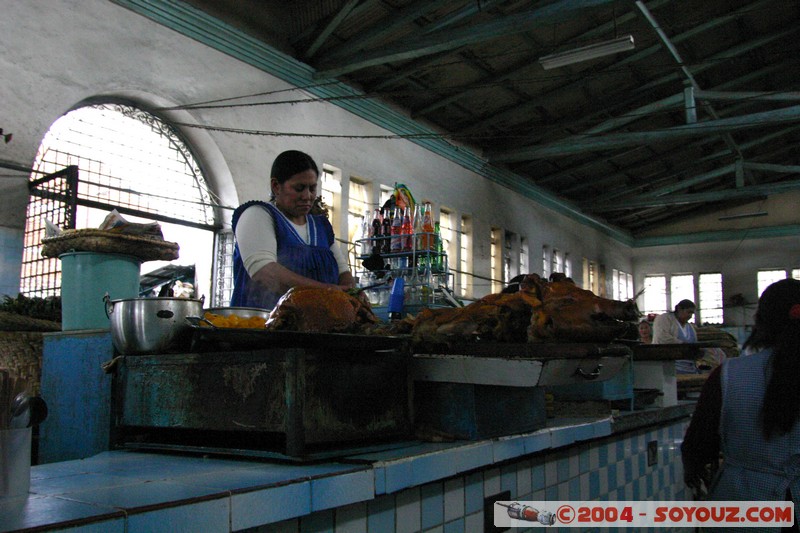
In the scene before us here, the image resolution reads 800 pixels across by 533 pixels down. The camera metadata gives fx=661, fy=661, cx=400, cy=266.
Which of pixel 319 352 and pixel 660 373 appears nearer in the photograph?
pixel 319 352

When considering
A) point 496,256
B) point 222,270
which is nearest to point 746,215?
point 496,256

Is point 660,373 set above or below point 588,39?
below

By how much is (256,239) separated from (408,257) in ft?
9.23

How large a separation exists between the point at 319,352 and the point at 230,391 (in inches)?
8.6

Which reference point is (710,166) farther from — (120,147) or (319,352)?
(319,352)

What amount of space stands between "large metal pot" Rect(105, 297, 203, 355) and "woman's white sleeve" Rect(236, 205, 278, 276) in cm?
49

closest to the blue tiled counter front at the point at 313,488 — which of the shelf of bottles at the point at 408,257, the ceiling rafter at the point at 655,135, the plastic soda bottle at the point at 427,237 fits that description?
the shelf of bottles at the point at 408,257

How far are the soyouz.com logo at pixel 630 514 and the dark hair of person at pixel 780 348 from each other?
0.79ft

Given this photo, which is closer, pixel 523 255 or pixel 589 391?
pixel 589 391

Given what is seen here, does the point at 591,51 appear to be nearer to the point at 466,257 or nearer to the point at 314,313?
the point at 466,257

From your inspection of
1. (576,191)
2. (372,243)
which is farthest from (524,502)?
(576,191)

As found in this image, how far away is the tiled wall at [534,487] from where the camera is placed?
1.34 m

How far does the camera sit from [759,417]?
6.63 feet

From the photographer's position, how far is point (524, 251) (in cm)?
1334
